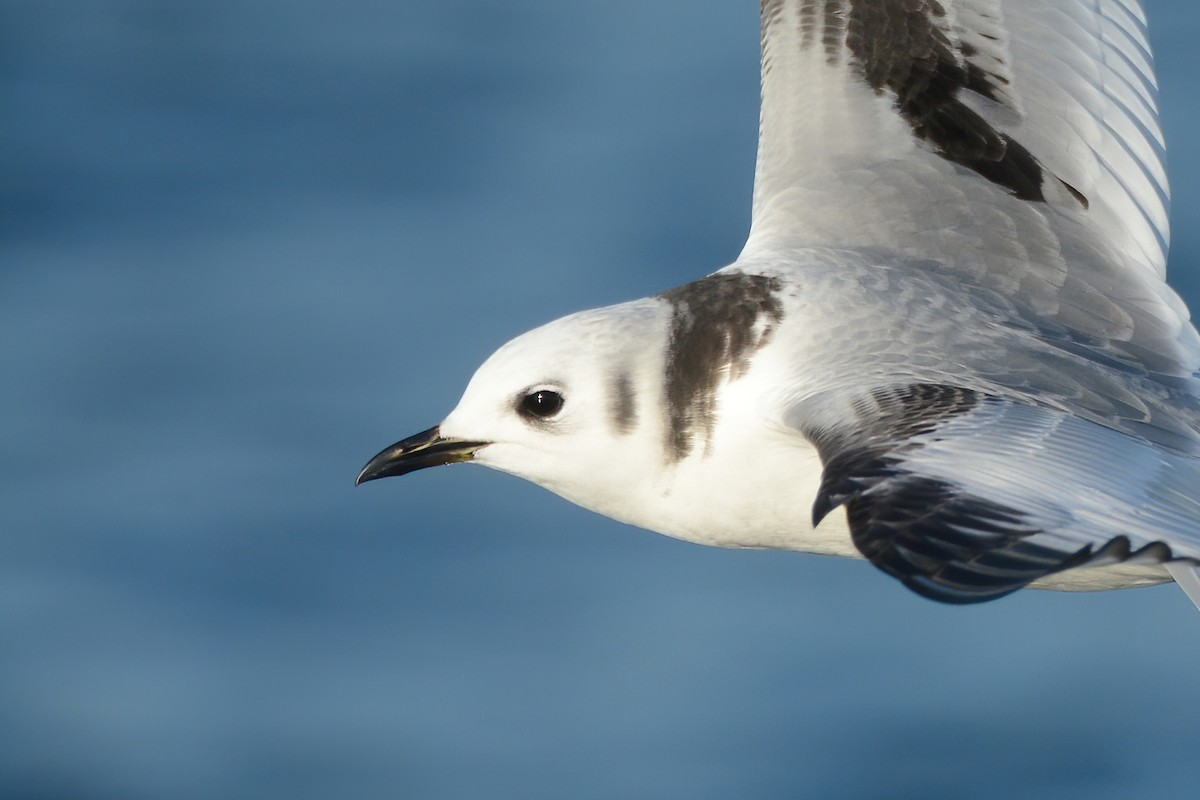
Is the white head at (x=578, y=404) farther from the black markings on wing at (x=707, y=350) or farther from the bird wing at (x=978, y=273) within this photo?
the bird wing at (x=978, y=273)

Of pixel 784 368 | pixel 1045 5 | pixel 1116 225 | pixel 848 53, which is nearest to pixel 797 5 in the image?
pixel 848 53

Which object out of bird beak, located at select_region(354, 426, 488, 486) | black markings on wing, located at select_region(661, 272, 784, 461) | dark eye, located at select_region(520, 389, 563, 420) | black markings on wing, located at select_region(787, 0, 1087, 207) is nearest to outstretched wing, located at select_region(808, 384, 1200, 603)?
black markings on wing, located at select_region(661, 272, 784, 461)

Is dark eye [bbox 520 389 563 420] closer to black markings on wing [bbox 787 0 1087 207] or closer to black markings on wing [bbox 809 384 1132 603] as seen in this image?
black markings on wing [bbox 809 384 1132 603]

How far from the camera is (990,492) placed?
15.5 ft

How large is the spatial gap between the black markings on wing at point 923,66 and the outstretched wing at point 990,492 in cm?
204

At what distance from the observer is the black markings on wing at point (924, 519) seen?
14.2 ft

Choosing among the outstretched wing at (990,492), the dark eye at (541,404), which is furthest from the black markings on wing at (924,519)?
the dark eye at (541,404)

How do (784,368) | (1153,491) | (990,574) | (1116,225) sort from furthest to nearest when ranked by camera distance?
1. (1116,225)
2. (784,368)
3. (1153,491)
4. (990,574)

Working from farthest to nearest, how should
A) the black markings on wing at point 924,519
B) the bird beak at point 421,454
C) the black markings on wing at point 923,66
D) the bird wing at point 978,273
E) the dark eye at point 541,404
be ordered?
the black markings on wing at point 923,66
the bird beak at point 421,454
the dark eye at point 541,404
the bird wing at point 978,273
the black markings on wing at point 924,519

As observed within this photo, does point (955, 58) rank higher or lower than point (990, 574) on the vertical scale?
higher

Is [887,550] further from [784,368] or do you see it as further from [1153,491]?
[784,368]

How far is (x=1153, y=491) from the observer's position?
4836 millimetres

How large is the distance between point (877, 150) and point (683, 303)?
4.48 ft

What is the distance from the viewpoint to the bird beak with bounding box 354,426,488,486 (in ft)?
21.0
